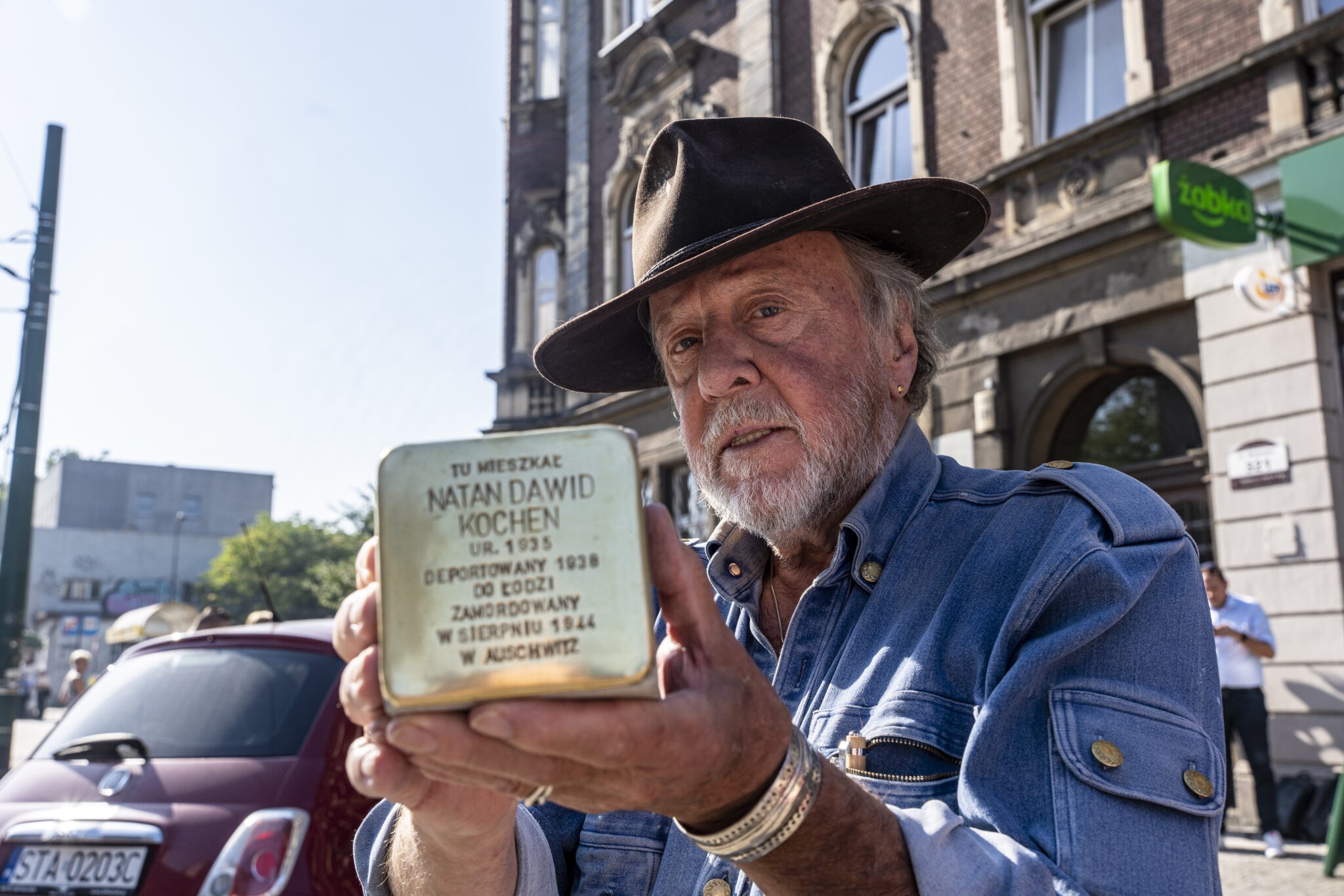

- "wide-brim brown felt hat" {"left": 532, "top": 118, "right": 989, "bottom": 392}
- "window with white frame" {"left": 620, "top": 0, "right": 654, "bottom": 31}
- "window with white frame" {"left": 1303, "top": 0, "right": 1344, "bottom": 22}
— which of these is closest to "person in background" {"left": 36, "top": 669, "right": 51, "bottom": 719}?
"window with white frame" {"left": 620, "top": 0, "right": 654, "bottom": 31}

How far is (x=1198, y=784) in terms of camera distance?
1286mm

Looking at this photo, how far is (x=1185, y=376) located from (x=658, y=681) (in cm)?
887

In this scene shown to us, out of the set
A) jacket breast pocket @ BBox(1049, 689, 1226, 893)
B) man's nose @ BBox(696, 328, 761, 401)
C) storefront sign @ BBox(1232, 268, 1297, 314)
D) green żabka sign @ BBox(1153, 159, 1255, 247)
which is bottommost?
jacket breast pocket @ BBox(1049, 689, 1226, 893)

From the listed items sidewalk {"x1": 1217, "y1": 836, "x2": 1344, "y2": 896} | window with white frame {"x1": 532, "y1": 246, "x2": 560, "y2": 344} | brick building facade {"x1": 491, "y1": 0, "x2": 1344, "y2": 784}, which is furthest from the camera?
window with white frame {"x1": 532, "y1": 246, "x2": 560, "y2": 344}

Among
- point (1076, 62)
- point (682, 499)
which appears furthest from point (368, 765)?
point (682, 499)

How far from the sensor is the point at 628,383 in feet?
9.05

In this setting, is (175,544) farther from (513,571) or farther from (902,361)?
(513,571)

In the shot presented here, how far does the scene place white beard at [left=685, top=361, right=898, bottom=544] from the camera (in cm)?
195

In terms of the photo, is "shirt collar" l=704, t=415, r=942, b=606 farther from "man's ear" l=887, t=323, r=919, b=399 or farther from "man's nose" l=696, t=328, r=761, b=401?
"man's nose" l=696, t=328, r=761, b=401

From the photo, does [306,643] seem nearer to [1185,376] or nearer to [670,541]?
[670,541]

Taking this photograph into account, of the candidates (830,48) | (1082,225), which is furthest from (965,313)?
A: (830,48)

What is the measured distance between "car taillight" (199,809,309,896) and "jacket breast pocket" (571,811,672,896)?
2.16m

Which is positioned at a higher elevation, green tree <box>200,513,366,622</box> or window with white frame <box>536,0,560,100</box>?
window with white frame <box>536,0,560,100</box>

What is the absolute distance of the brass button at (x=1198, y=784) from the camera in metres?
1.28
